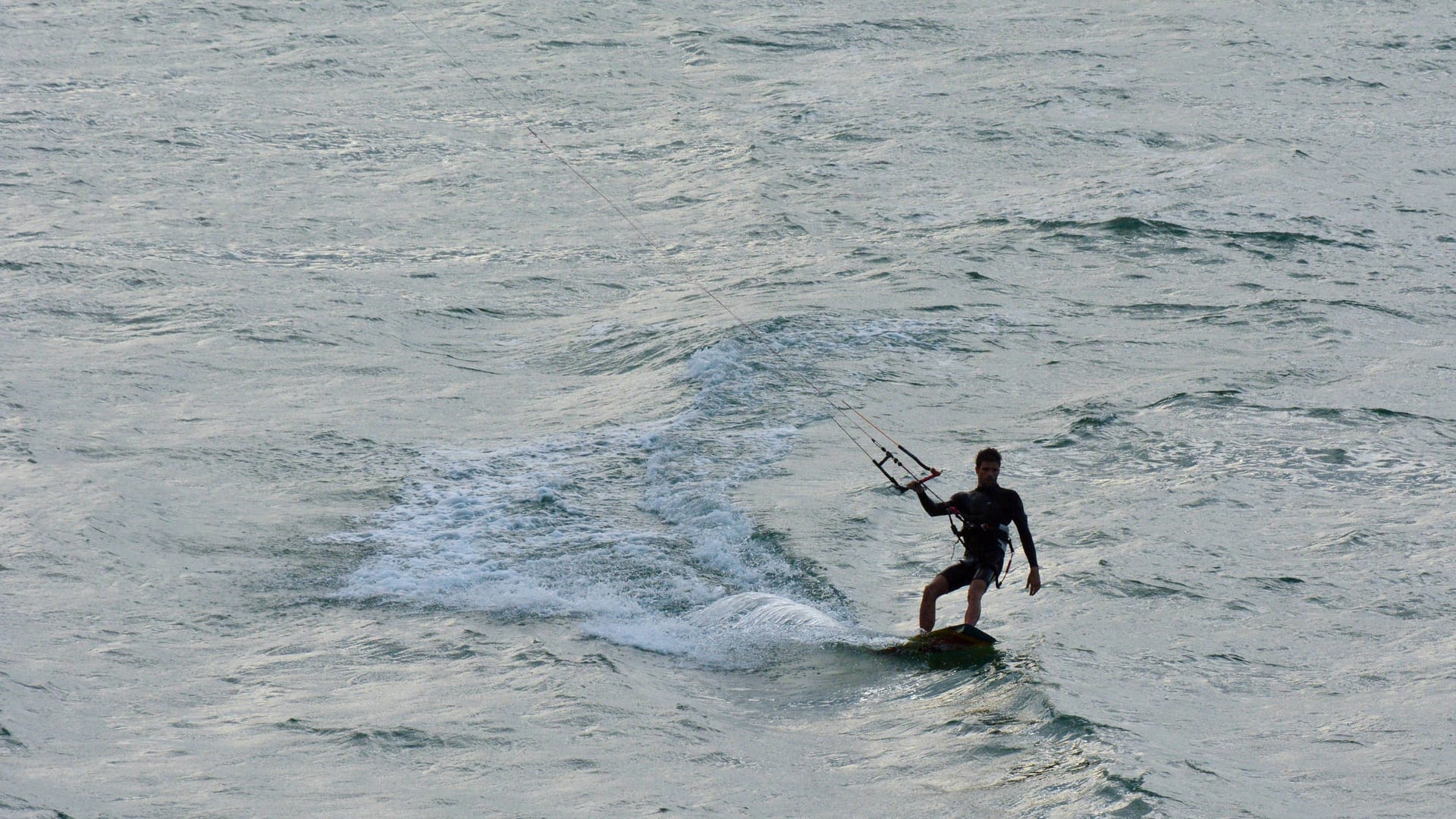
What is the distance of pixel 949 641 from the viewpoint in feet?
34.5

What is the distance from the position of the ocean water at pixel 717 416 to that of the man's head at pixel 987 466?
3.95ft

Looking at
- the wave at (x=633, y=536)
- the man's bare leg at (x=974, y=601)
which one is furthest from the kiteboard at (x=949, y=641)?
the wave at (x=633, y=536)

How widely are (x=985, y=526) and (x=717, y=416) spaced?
5430 millimetres

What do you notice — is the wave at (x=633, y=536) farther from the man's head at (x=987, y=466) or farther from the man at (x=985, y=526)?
the man's head at (x=987, y=466)

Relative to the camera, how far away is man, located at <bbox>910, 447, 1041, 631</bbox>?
34.4 ft

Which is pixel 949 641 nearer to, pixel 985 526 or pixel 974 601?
pixel 974 601

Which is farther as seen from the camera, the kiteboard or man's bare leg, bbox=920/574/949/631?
man's bare leg, bbox=920/574/949/631

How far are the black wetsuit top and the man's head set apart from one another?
0.21ft

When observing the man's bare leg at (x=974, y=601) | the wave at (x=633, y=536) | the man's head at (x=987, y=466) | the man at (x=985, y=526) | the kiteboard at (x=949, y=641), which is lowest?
the wave at (x=633, y=536)

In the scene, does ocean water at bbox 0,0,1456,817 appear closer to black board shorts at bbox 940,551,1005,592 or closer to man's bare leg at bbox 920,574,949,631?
man's bare leg at bbox 920,574,949,631

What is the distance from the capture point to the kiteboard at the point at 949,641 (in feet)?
34.2

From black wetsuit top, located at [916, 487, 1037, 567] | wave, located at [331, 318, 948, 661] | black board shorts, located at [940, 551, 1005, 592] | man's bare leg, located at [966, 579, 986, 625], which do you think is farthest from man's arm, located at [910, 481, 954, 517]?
wave, located at [331, 318, 948, 661]

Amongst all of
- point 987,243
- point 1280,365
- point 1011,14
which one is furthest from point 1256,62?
point 1280,365

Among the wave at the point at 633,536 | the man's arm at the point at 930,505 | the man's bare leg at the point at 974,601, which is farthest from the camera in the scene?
the wave at the point at 633,536
